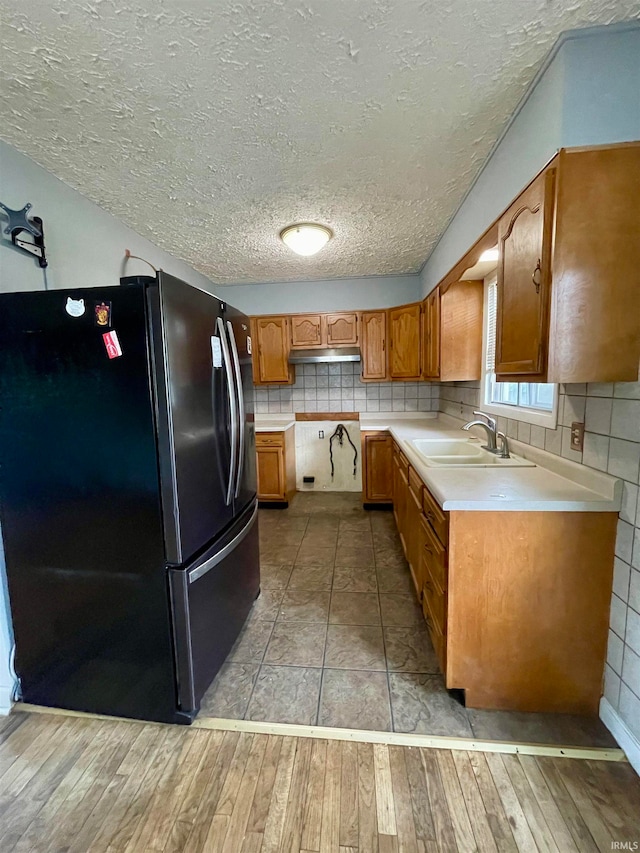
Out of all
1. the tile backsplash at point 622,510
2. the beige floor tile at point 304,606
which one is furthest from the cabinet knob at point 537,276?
the beige floor tile at point 304,606

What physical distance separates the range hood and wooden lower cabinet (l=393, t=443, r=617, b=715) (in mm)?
2487

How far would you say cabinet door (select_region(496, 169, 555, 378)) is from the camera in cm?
115

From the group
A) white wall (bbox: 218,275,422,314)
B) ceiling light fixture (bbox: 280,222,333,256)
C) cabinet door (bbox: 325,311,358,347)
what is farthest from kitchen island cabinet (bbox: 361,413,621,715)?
white wall (bbox: 218,275,422,314)

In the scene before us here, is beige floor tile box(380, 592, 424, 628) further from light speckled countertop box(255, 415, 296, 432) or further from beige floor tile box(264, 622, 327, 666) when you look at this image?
light speckled countertop box(255, 415, 296, 432)

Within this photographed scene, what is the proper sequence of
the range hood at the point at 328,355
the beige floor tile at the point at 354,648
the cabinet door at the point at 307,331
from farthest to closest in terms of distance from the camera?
the cabinet door at the point at 307,331
the range hood at the point at 328,355
the beige floor tile at the point at 354,648

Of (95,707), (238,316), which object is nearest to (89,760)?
(95,707)

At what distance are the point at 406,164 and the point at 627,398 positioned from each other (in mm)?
1499

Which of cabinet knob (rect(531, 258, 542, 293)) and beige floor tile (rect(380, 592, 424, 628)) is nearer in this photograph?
cabinet knob (rect(531, 258, 542, 293))

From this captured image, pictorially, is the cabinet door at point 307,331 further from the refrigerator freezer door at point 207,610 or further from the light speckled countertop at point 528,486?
the refrigerator freezer door at point 207,610

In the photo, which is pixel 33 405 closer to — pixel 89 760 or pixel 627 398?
pixel 89 760

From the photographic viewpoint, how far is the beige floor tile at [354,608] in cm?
197

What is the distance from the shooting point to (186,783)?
46.1 inches

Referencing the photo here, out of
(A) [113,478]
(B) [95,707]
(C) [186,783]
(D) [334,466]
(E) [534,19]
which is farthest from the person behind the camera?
(D) [334,466]

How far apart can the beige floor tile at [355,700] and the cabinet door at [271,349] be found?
9.41 ft
